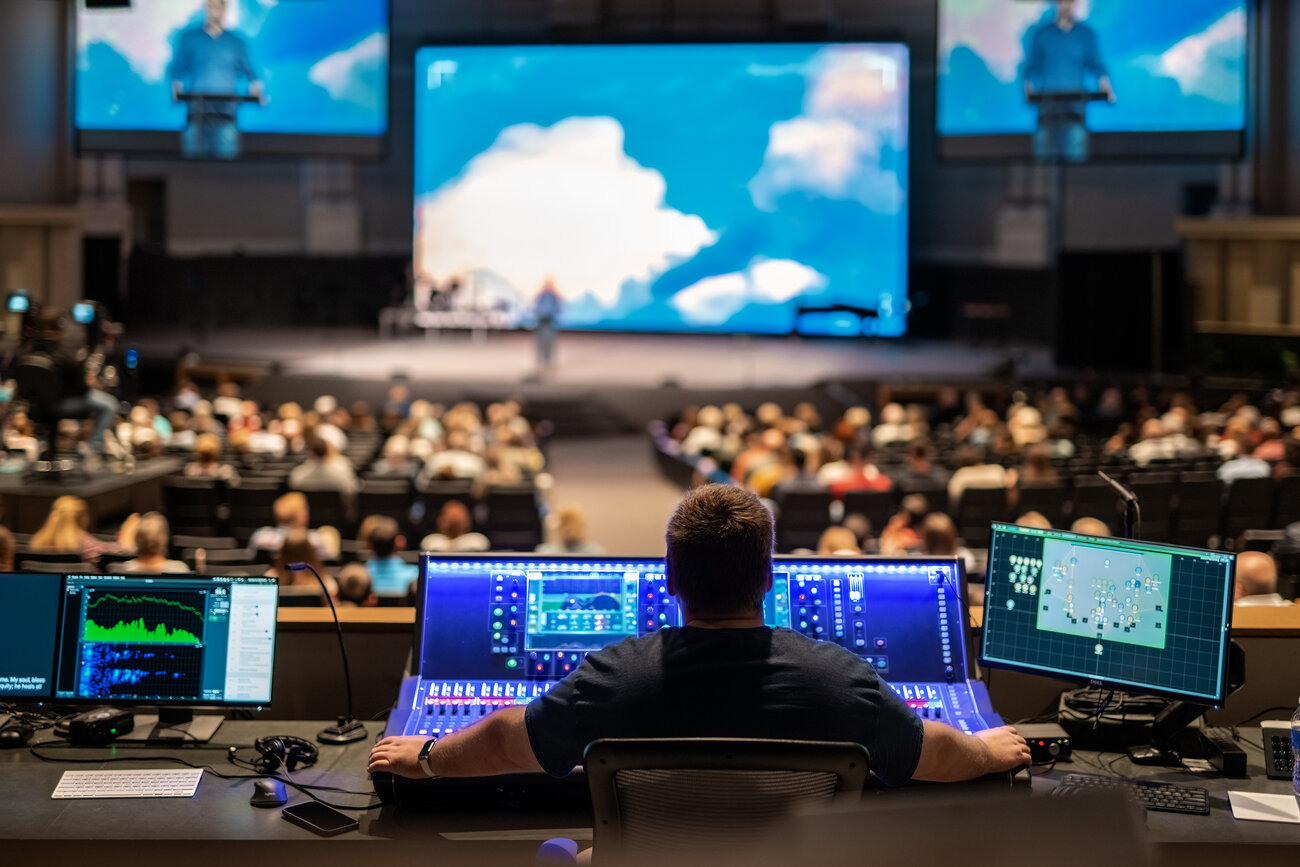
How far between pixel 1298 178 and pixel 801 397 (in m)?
7.62

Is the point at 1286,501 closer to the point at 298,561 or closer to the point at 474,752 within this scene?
the point at 298,561

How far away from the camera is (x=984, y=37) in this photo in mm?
17172

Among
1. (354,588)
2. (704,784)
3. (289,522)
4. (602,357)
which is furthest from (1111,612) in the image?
(602,357)

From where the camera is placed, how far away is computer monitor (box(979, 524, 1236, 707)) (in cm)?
311

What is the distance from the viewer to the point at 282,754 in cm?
312

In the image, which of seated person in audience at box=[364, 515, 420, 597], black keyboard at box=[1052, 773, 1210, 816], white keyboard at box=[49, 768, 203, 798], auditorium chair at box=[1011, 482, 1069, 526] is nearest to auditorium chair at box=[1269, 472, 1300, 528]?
auditorium chair at box=[1011, 482, 1069, 526]

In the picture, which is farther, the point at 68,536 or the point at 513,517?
the point at 513,517

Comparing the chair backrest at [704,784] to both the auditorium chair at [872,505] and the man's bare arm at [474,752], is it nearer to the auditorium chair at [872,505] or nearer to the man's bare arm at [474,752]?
the man's bare arm at [474,752]

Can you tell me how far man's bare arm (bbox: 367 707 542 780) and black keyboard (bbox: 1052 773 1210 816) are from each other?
46.9 inches

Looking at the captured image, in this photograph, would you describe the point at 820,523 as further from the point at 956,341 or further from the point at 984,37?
the point at 956,341

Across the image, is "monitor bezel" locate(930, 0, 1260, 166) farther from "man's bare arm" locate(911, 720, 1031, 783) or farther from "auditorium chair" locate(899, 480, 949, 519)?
"man's bare arm" locate(911, 720, 1031, 783)

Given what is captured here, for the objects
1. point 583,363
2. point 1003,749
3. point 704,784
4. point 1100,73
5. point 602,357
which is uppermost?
point 1100,73

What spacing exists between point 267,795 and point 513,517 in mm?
5705

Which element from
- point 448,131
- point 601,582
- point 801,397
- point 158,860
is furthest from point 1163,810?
point 448,131
